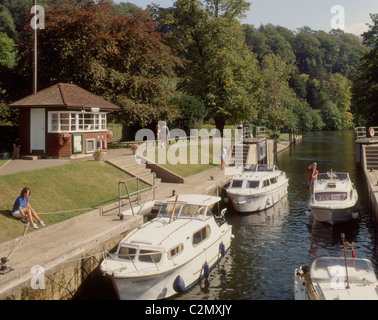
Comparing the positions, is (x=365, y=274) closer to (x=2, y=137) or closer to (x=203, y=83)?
(x=2, y=137)

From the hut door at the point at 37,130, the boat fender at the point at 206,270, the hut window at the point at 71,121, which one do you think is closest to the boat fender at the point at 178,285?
the boat fender at the point at 206,270

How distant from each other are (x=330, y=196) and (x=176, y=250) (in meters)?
12.5

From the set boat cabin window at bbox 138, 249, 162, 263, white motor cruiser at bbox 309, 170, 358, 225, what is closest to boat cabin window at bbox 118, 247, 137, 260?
boat cabin window at bbox 138, 249, 162, 263

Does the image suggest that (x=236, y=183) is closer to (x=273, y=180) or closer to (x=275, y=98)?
(x=273, y=180)

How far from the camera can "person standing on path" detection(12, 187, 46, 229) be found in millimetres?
15941

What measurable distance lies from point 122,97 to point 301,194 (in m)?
17.8

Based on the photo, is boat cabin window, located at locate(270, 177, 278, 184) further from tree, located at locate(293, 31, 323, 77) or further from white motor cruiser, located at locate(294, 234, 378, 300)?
tree, located at locate(293, 31, 323, 77)

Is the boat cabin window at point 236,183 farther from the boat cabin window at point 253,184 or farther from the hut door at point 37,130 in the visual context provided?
the hut door at point 37,130

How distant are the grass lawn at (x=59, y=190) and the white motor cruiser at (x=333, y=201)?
36.9ft

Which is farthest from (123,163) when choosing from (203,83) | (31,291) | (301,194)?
(203,83)

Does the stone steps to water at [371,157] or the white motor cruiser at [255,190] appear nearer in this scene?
the white motor cruiser at [255,190]

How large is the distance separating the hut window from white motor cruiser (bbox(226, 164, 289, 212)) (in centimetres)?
1165

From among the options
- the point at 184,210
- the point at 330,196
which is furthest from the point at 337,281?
the point at 330,196

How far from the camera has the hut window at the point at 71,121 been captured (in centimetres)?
2800
